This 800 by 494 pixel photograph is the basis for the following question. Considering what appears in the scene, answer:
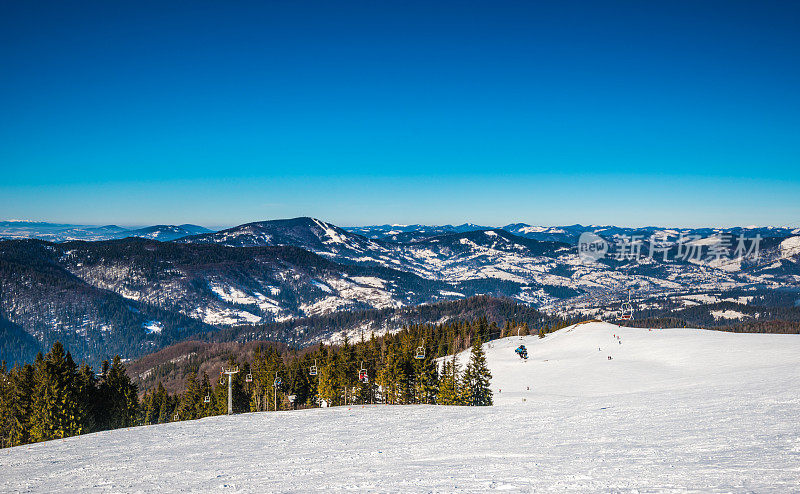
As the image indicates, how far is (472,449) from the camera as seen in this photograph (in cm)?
2303

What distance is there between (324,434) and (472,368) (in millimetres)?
36757

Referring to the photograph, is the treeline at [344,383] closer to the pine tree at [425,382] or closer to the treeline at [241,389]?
the pine tree at [425,382]

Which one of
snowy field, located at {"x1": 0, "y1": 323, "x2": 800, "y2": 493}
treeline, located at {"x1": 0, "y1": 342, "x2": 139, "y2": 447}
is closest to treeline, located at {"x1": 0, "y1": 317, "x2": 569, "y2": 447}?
treeline, located at {"x1": 0, "y1": 342, "x2": 139, "y2": 447}

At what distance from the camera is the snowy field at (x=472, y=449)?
15.9 m

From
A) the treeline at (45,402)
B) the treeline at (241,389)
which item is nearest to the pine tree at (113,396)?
the treeline at (241,389)

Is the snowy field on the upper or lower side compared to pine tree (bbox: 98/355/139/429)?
upper

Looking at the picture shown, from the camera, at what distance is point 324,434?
29844 mm

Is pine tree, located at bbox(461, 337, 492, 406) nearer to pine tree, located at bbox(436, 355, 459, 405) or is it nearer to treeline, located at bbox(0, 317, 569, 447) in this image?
treeline, located at bbox(0, 317, 569, 447)

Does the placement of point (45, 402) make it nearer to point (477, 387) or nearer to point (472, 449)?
point (477, 387)

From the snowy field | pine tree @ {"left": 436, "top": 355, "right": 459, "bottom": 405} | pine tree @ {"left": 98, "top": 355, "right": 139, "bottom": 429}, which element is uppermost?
the snowy field

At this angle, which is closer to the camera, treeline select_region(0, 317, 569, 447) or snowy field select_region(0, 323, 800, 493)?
snowy field select_region(0, 323, 800, 493)

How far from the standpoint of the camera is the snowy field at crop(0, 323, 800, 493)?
15.9 meters

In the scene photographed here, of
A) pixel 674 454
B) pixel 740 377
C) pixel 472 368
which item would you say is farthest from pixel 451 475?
pixel 472 368

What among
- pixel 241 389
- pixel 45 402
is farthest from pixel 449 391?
pixel 45 402
